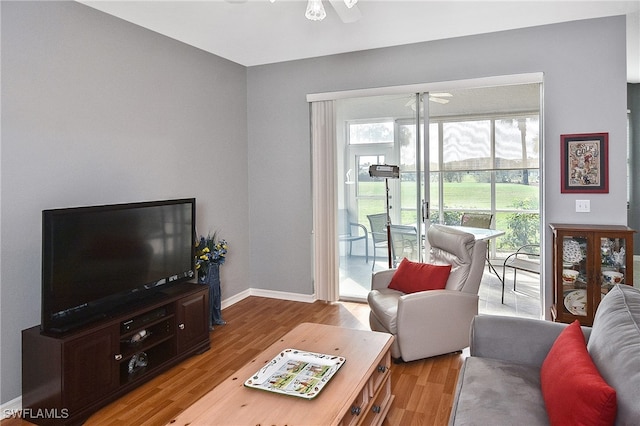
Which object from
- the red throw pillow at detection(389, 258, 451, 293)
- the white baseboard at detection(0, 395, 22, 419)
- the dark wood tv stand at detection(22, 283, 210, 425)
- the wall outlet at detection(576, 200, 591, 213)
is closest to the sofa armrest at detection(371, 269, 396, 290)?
the red throw pillow at detection(389, 258, 451, 293)

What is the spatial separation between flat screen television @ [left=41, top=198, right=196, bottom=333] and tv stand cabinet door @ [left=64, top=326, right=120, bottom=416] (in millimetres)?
130

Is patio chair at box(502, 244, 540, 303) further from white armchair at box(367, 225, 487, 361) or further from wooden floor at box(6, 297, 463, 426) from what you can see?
wooden floor at box(6, 297, 463, 426)

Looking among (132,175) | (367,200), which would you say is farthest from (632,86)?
(132,175)

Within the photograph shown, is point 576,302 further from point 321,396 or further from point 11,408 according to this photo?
point 11,408

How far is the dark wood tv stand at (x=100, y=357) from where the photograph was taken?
2.30 m

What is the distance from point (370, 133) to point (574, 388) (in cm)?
337

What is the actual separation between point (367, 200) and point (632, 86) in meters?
4.49

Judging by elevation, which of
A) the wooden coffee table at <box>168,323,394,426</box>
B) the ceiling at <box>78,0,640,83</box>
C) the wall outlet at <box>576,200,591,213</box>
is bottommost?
the wooden coffee table at <box>168,323,394,426</box>

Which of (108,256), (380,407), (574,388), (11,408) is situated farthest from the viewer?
(108,256)

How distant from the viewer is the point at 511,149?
3871 mm

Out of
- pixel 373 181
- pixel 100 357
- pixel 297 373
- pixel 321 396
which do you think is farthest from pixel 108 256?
pixel 373 181

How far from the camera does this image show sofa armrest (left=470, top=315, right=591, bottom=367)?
2.06 m

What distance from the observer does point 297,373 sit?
2.02m

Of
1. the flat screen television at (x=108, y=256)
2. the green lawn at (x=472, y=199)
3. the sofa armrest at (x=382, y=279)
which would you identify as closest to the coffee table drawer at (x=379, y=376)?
the sofa armrest at (x=382, y=279)
